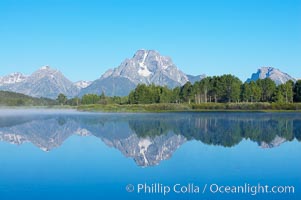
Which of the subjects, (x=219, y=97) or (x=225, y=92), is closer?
(x=225, y=92)

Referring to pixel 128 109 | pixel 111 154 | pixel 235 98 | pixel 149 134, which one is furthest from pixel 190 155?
pixel 235 98

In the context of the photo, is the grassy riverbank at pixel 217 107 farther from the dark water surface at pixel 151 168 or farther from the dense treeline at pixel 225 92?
the dark water surface at pixel 151 168

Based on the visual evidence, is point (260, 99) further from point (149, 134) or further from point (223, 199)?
point (223, 199)

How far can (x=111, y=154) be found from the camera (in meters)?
19.0
